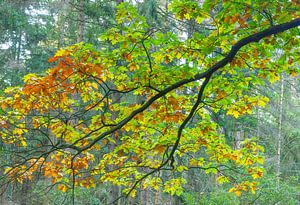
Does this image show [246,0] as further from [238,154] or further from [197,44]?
[238,154]

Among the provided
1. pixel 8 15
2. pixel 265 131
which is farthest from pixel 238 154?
pixel 265 131

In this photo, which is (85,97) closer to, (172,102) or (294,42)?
(172,102)

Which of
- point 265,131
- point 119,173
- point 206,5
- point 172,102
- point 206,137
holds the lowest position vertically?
point 119,173

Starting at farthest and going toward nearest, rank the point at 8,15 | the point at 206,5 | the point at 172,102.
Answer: the point at 8,15
the point at 172,102
the point at 206,5

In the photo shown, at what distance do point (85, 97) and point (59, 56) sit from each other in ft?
2.85

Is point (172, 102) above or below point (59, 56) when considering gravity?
below

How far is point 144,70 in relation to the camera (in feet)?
10.5

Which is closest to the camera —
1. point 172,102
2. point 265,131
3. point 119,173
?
point 172,102

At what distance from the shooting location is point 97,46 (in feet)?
32.7

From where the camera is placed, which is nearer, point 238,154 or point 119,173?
point 238,154

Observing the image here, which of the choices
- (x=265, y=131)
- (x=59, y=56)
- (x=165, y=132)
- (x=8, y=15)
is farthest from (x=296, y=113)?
(x=59, y=56)

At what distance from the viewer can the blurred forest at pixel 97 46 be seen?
29.1 feet

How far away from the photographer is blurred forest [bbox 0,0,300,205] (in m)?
8.86

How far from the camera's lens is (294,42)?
3.05 metres
